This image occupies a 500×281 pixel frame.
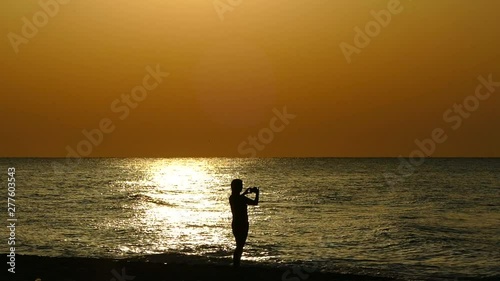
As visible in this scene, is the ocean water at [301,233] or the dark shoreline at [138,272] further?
the ocean water at [301,233]

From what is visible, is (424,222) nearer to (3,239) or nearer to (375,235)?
(375,235)

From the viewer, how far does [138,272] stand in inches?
599

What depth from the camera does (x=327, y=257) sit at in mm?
23250

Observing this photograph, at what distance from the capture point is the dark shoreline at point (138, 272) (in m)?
14.4

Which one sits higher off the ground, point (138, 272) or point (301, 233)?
point (301, 233)

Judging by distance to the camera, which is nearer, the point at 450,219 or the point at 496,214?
the point at 450,219

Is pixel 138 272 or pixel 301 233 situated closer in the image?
pixel 138 272

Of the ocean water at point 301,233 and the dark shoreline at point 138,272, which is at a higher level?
the ocean water at point 301,233

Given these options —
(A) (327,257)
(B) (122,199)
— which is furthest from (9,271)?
(B) (122,199)

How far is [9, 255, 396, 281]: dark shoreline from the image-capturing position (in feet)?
47.3

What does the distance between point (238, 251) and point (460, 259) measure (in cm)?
1147

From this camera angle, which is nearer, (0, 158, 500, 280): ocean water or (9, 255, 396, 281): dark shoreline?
(9, 255, 396, 281): dark shoreline

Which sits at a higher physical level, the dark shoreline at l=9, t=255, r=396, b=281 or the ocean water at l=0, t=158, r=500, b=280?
the ocean water at l=0, t=158, r=500, b=280

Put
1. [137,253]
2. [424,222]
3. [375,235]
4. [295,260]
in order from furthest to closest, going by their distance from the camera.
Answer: [424,222], [375,235], [137,253], [295,260]
